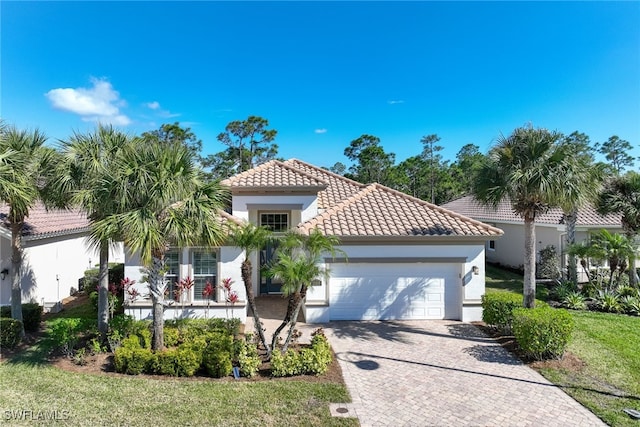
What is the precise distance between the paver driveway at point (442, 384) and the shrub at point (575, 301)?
5.79 metres

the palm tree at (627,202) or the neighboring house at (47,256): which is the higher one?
the palm tree at (627,202)

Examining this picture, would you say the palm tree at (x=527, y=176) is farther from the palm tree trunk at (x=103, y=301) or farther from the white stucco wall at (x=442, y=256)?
the palm tree trunk at (x=103, y=301)

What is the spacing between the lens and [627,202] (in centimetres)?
1513

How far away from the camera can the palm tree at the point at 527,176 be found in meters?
9.94

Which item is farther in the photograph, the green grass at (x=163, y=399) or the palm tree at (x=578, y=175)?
the palm tree at (x=578, y=175)

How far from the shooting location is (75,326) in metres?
9.47

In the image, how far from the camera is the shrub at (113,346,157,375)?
328 inches

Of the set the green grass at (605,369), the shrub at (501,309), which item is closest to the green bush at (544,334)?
the green grass at (605,369)

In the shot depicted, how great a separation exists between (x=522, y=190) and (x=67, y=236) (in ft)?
61.6

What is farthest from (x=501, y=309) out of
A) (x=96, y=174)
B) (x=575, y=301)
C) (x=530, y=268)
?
(x=96, y=174)

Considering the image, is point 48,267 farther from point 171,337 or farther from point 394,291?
point 394,291

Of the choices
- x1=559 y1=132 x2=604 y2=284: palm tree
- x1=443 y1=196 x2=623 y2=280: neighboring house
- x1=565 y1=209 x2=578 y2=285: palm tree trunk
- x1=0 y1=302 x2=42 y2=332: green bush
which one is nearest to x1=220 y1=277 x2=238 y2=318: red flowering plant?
x1=0 y1=302 x2=42 y2=332: green bush

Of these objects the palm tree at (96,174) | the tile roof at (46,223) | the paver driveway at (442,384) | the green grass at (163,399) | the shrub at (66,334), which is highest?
the palm tree at (96,174)

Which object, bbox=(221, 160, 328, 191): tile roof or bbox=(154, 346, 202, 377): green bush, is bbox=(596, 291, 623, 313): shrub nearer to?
bbox=(221, 160, 328, 191): tile roof
